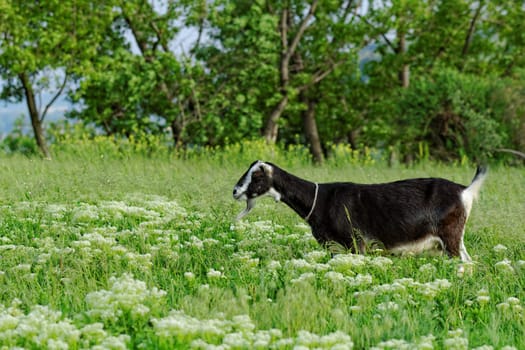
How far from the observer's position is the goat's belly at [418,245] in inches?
273

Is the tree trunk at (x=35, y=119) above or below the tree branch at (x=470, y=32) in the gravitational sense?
below

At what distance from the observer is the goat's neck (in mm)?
7164

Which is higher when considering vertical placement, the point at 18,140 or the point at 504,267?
the point at 18,140

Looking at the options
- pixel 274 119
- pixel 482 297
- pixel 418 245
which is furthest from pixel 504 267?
pixel 274 119

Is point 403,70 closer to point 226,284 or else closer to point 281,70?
point 281,70

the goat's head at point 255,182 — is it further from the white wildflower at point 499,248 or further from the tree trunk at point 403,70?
Answer: the tree trunk at point 403,70

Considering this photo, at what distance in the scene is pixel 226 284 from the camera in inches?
242

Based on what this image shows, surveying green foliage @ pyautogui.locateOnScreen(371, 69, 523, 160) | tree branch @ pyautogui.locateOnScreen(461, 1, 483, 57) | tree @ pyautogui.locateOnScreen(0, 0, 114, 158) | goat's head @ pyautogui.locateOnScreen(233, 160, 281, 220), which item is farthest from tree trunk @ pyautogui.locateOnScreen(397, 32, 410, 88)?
goat's head @ pyautogui.locateOnScreen(233, 160, 281, 220)

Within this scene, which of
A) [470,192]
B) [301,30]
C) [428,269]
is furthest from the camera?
[301,30]

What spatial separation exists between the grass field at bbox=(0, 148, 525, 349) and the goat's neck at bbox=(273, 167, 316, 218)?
47cm

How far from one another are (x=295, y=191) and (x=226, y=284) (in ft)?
5.01

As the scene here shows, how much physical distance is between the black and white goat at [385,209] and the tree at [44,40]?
503 inches

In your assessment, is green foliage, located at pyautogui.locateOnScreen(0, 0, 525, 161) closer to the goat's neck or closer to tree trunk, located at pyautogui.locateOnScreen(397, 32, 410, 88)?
tree trunk, located at pyautogui.locateOnScreen(397, 32, 410, 88)

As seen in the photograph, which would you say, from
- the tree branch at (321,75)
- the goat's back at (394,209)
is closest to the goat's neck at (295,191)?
the goat's back at (394,209)
